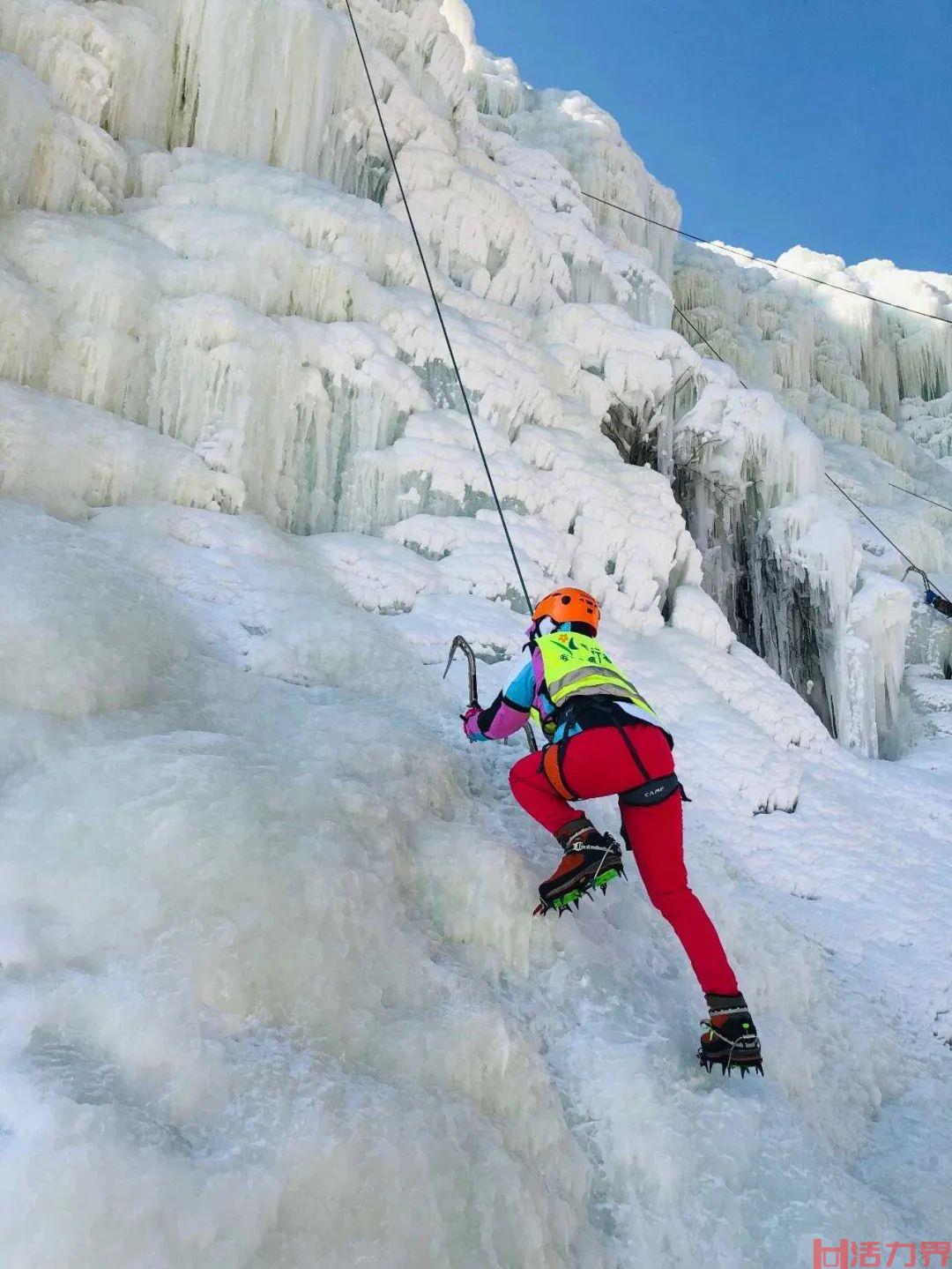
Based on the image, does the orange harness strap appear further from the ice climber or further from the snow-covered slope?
the snow-covered slope

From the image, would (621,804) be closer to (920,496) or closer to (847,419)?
(920,496)

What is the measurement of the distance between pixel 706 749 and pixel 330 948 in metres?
4.95

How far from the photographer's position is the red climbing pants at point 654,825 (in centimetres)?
285

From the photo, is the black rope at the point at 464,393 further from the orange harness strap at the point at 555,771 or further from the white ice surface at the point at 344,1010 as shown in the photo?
the orange harness strap at the point at 555,771

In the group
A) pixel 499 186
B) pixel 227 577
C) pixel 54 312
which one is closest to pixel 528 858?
pixel 227 577

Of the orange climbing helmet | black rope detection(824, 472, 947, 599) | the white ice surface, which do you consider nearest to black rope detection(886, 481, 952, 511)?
black rope detection(824, 472, 947, 599)

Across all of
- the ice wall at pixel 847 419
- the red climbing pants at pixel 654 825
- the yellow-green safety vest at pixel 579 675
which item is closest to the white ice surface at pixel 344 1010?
the red climbing pants at pixel 654 825

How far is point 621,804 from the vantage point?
2969 millimetres

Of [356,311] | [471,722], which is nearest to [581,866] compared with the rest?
[471,722]

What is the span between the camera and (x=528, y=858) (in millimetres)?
3496

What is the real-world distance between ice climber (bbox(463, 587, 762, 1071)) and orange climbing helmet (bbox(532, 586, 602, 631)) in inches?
14.0

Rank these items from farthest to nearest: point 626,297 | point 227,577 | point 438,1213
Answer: point 626,297, point 227,577, point 438,1213

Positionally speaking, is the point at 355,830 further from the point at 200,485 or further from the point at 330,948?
the point at 200,485

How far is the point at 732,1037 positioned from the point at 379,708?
2.38 metres
